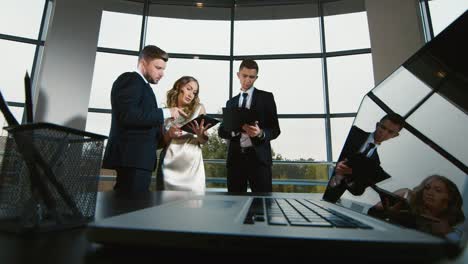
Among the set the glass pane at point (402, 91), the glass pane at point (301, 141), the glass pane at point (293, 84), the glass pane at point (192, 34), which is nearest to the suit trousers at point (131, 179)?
the glass pane at point (402, 91)

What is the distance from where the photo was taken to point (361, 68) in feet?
14.9

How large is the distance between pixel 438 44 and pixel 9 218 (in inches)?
29.4

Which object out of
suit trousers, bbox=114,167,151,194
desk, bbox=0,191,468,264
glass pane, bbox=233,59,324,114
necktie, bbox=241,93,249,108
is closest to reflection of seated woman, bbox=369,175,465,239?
desk, bbox=0,191,468,264

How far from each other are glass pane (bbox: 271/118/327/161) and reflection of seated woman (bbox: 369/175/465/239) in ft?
13.3

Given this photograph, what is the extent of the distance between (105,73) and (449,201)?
503 centimetres

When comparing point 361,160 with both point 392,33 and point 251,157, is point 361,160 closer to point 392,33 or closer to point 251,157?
point 251,157

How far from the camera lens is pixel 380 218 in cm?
45

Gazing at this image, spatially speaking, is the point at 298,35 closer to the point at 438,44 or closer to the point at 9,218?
the point at 438,44

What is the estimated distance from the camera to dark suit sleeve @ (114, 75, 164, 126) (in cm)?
140

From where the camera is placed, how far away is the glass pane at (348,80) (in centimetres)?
443

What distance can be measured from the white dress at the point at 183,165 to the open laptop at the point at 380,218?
1.02 meters

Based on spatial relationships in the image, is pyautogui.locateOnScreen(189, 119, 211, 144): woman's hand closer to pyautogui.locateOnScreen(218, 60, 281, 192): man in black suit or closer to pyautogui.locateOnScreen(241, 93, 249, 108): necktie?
pyautogui.locateOnScreen(218, 60, 281, 192): man in black suit

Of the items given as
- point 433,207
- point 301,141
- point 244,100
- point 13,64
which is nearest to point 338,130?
point 301,141

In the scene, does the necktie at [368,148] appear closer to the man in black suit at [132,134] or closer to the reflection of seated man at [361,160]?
the reflection of seated man at [361,160]
